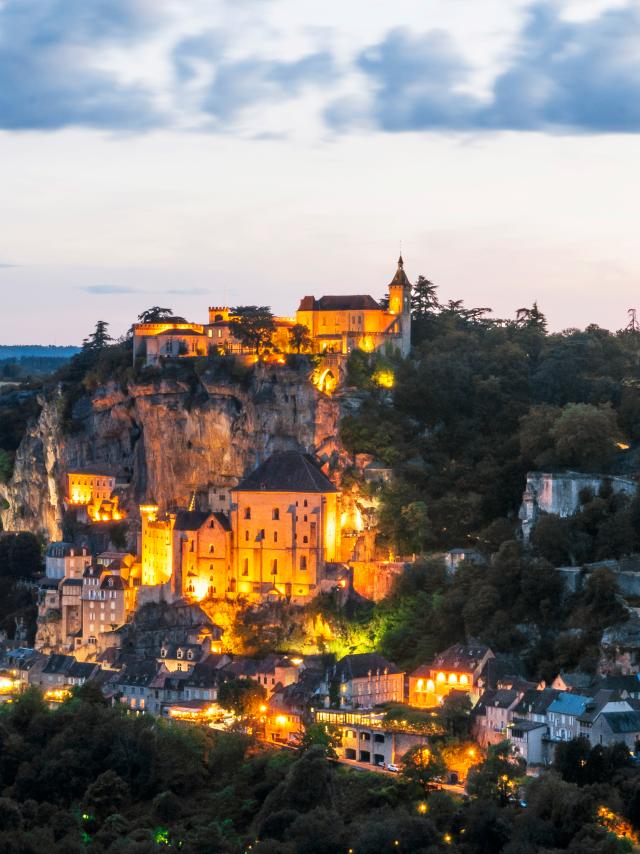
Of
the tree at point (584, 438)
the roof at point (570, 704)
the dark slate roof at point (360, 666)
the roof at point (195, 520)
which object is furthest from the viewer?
the roof at point (195, 520)

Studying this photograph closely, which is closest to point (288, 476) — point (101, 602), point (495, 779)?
point (101, 602)

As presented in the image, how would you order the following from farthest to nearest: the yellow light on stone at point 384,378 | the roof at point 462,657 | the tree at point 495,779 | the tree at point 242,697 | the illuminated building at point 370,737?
the yellow light on stone at point 384,378
the tree at point 242,697
the roof at point 462,657
the illuminated building at point 370,737
the tree at point 495,779

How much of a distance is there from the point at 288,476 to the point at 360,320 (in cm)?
1091

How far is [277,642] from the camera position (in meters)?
79.8

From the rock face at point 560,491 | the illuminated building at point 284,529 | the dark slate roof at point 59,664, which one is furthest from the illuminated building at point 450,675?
the dark slate roof at point 59,664

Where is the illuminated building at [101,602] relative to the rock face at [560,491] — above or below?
below

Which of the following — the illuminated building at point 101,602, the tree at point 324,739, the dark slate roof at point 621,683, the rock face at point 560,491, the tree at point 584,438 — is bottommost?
the tree at point 324,739

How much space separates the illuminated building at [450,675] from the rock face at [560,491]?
7.64m

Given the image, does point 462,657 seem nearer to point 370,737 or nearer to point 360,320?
point 370,737

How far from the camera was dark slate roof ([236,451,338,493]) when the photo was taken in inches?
3255

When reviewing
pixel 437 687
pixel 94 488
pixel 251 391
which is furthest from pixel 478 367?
pixel 437 687

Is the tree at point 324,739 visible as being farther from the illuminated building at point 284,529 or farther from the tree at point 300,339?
the tree at point 300,339

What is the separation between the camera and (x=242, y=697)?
73312 mm

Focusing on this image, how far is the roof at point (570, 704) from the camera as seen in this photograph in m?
64.1
